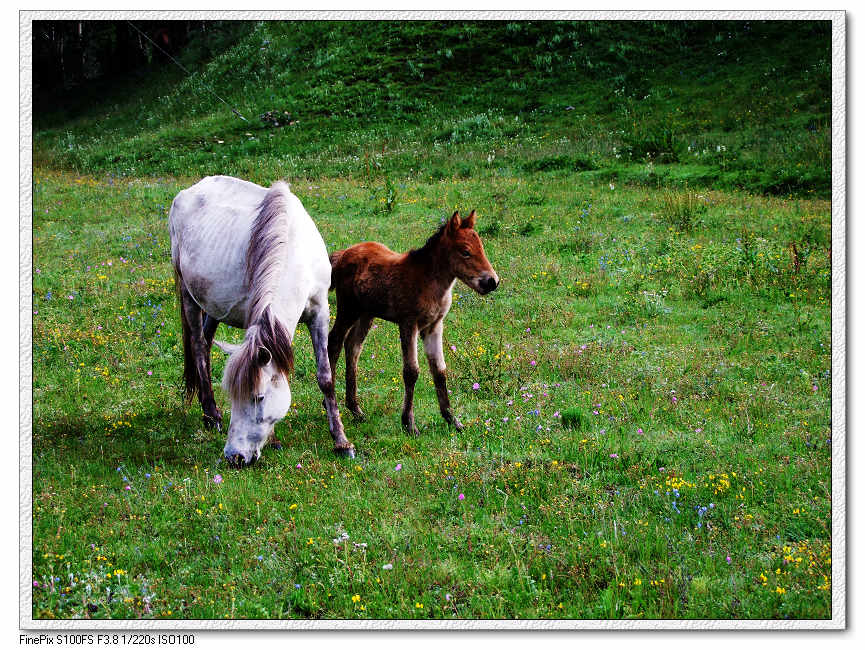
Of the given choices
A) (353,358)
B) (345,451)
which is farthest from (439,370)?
(345,451)

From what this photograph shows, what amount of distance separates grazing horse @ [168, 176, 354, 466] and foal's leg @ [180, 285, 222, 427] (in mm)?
12

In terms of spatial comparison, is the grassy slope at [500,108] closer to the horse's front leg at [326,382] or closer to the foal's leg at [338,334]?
the foal's leg at [338,334]

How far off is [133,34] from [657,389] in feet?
131

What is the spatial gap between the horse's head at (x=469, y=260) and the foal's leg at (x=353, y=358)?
1.37 metres

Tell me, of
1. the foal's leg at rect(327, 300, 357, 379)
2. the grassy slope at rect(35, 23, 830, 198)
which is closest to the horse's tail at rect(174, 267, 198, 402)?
the foal's leg at rect(327, 300, 357, 379)

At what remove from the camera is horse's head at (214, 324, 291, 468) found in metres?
5.72

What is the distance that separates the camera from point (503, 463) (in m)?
6.23

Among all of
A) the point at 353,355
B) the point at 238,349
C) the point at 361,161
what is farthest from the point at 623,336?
the point at 361,161

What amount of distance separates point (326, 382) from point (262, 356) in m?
1.27

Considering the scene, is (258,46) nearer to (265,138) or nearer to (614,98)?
(265,138)

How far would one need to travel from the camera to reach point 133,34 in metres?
38.0

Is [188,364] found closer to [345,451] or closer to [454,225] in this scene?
[345,451]

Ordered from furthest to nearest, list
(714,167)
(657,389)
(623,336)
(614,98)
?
(614,98) → (714,167) → (623,336) → (657,389)

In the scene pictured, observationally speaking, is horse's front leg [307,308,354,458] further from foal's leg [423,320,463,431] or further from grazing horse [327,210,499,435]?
foal's leg [423,320,463,431]
